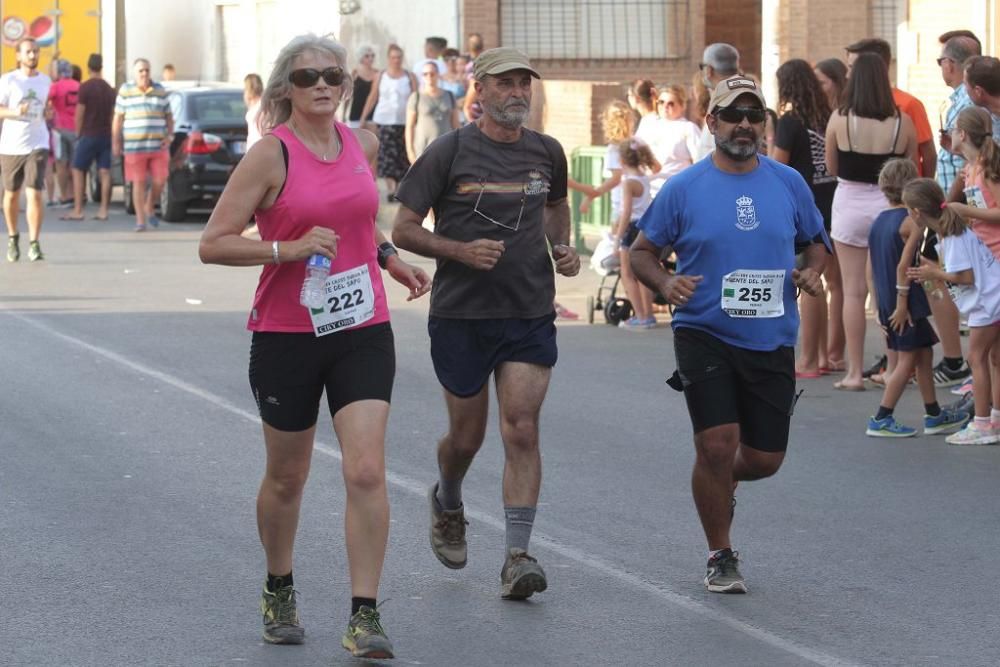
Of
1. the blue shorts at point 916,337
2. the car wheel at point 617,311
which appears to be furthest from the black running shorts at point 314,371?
the car wheel at point 617,311

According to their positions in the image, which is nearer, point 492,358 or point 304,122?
point 304,122

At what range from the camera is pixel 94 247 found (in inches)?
851

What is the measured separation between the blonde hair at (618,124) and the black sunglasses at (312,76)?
9173 millimetres

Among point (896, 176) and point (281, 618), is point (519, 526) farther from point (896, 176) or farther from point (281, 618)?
point (896, 176)

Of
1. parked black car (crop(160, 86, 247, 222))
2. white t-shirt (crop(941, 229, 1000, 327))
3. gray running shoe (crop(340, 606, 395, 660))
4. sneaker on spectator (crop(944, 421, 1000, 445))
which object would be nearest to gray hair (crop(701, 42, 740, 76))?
white t-shirt (crop(941, 229, 1000, 327))

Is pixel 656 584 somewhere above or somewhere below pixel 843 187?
below

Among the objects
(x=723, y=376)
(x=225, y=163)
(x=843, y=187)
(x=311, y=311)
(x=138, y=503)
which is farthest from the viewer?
(x=225, y=163)

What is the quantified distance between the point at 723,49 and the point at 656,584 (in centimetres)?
660

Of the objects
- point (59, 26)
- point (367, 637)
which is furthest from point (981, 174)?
point (59, 26)

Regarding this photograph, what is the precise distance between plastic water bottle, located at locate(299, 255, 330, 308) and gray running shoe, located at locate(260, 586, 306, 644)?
1.00m

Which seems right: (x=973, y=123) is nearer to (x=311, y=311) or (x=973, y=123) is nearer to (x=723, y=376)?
(x=723, y=376)

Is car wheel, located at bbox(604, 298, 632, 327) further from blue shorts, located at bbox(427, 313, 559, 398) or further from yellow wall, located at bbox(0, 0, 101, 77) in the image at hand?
yellow wall, located at bbox(0, 0, 101, 77)

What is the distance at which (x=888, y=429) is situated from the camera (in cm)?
1081

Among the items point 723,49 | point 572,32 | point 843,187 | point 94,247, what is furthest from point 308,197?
point 572,32
